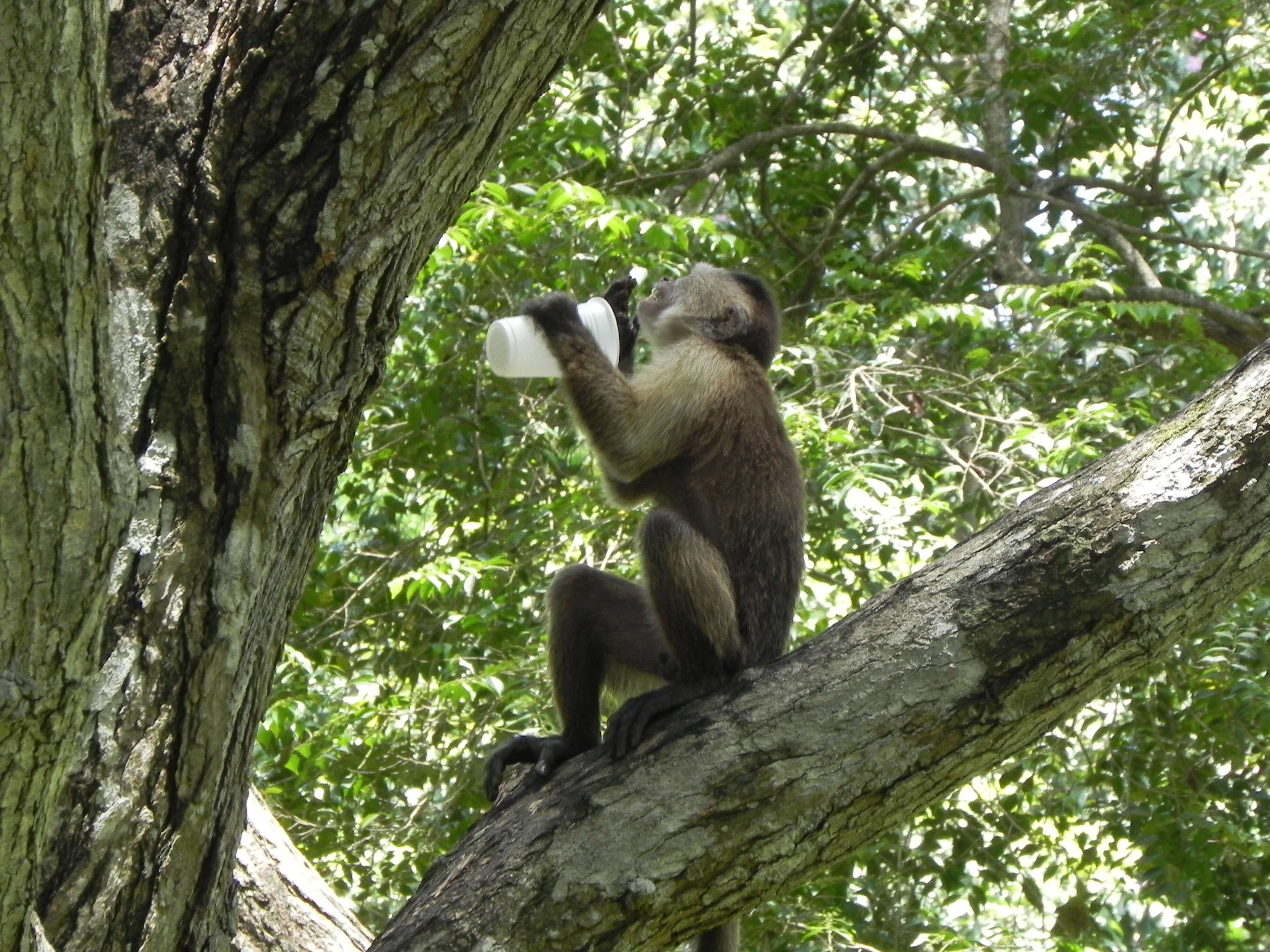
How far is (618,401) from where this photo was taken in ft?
15.5

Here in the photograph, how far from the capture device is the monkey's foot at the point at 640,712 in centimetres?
335

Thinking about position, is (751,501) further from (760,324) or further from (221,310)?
(221,310)

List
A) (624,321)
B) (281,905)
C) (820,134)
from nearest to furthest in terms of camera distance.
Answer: (281,905)
(624,321)
(820,134)

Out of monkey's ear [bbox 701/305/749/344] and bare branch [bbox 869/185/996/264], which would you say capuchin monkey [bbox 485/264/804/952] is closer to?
monkey's ear [bbox 701/305/749/344]

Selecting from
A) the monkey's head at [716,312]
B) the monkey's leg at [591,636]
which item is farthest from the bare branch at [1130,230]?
the monkey's leg at [591,636]

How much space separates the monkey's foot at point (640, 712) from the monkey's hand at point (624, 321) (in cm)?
151

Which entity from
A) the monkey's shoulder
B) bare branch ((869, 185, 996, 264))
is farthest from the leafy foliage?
the monkey's shoulder

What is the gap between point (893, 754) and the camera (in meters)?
2.88

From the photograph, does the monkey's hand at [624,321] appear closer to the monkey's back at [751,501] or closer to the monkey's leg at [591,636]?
the monkey's back at [751,501]

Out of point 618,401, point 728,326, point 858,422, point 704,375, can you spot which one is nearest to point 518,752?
point 618,401

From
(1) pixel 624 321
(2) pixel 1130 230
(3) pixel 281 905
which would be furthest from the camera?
(2) pixel 1130 230

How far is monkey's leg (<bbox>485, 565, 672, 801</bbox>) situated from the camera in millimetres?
4414

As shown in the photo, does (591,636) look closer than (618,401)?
Yes

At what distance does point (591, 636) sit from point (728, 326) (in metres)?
1.54
